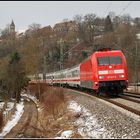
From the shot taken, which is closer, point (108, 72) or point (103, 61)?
point (108, 72)

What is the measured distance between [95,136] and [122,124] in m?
1.56

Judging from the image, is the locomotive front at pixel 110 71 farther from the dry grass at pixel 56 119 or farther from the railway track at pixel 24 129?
the railway track at pixel 24 129

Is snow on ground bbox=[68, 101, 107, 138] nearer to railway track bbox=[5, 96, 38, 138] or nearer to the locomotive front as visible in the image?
railway track bbox=[5, 96, 38, 138]

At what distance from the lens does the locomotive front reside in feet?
92.9

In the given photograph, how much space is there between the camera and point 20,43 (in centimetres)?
6284

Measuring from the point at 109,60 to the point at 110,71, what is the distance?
99 cm

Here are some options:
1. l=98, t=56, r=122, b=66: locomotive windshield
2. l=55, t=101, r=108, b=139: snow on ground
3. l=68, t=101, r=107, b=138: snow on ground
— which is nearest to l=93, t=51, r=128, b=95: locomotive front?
l=98, t=56, r=122, b=66: locomotive windshield

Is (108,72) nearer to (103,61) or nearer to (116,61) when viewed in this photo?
(103,61)

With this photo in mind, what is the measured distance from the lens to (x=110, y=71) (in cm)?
2861

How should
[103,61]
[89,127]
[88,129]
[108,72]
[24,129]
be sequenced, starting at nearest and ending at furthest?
1. [88,129]
2. [89,127]
3. [24,129]
4. [108,72]
5. [103,61]

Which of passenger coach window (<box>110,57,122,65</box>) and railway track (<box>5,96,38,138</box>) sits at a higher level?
passenger coach window (<box>110,57,122,65</box>)

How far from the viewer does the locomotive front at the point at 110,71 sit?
2831cm

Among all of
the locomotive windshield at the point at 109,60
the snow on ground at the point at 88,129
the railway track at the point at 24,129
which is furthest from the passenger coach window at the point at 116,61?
the snow on ground at the point at 88,129

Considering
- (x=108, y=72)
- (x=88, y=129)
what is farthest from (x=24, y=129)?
(x=88, y=129)
